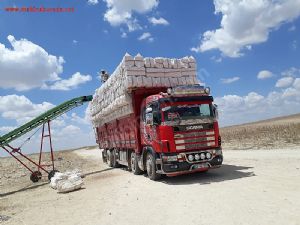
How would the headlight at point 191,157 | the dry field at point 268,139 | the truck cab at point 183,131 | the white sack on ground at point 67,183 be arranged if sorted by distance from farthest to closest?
the dry field at point 268,139, the white sack on ground at point 67,183, the headlight at point 191,157, the truck cab at point 183,131

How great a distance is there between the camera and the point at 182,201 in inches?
395

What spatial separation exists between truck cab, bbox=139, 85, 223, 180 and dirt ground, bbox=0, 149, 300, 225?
64cm

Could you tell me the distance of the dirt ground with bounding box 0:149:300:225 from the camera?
8.09 meters

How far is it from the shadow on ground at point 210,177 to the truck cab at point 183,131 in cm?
41

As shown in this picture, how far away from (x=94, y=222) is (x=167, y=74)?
855 cm

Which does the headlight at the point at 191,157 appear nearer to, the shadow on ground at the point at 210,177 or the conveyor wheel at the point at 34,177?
the shadow on ground at the point at 210,177

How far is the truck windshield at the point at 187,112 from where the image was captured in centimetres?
1344

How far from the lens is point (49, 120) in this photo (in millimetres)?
20906

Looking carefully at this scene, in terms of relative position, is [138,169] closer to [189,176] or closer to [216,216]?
[189,176]

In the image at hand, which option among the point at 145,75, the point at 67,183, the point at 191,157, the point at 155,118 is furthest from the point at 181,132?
the point at 67,183

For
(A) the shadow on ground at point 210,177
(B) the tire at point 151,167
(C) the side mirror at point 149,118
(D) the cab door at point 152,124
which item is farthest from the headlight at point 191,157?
(C) the side mirror at point 149,118

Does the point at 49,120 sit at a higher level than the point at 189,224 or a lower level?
higher

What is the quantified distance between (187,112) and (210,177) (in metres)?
2.60

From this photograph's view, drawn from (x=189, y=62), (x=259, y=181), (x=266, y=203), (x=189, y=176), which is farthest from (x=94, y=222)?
(x=189, y=62)
